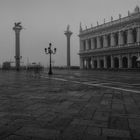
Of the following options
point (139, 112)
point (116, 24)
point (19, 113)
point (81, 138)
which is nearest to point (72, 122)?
point (81, 138)

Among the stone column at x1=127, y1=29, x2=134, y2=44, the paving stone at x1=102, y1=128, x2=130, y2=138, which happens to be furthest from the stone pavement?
the stone column at x1=127, y1=29, x2=134, y2=44

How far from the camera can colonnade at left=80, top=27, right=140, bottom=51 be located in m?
47.5

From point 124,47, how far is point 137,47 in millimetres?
4143

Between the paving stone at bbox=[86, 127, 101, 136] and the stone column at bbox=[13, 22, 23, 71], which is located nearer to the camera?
the paving stone at bbox=[86, 127, 101, 136]

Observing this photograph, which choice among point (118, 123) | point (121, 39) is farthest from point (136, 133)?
point (121, 39)

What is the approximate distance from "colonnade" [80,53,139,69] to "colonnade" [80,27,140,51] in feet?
11.2

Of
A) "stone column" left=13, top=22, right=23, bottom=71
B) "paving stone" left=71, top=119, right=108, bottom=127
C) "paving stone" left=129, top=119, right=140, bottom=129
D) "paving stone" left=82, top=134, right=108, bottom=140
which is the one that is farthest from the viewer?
"stone column" left=13, top=22, right=23, bottom=71

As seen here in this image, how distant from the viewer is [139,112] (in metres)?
4.60

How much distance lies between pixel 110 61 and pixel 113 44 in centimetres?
546

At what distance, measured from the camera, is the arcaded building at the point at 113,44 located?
46.9 metres

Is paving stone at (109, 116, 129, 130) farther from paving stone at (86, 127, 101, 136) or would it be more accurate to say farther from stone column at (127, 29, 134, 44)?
stone column at (127, 29, 134, 44)

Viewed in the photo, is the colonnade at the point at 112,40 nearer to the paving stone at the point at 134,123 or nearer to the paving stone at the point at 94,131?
the paving stone at the point at 134,123

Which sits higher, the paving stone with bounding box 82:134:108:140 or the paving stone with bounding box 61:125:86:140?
the paving stone with bounding box 61:125:86:140

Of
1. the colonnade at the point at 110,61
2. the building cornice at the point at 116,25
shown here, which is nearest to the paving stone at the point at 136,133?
the colonnade at the point at 110,61
